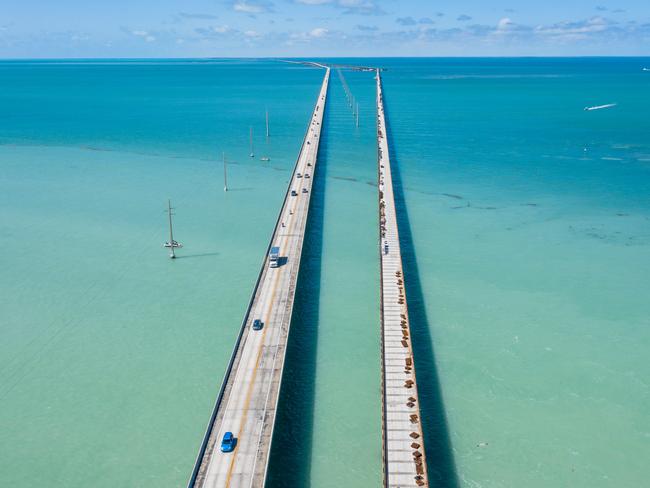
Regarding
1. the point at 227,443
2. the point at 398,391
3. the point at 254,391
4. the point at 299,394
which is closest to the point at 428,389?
the point at 398,391

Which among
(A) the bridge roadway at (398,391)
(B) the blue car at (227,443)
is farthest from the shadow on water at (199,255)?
(B) the blue car at (227,443)

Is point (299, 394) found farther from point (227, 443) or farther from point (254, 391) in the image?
point (227, 443)

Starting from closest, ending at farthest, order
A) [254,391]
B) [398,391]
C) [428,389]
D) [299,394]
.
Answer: [254,391], [398,391], [299,394], [428,389]

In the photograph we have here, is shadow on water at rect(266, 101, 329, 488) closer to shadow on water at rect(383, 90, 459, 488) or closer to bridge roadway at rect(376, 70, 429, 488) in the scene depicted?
bridge roadway at rect(376, 70, 429, 488)

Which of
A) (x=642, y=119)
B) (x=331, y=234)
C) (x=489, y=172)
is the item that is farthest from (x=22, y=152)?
(x=642, y=119)

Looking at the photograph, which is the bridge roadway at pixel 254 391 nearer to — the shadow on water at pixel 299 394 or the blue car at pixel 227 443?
the blue car at pixel 227 443

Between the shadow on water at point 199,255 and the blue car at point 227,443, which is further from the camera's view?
the shadow on water at point 199,255

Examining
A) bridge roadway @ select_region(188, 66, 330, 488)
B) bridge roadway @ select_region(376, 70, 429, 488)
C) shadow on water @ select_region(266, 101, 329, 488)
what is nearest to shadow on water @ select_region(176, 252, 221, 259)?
bridge roadway @ select_region(188, 66, 330, 488)
